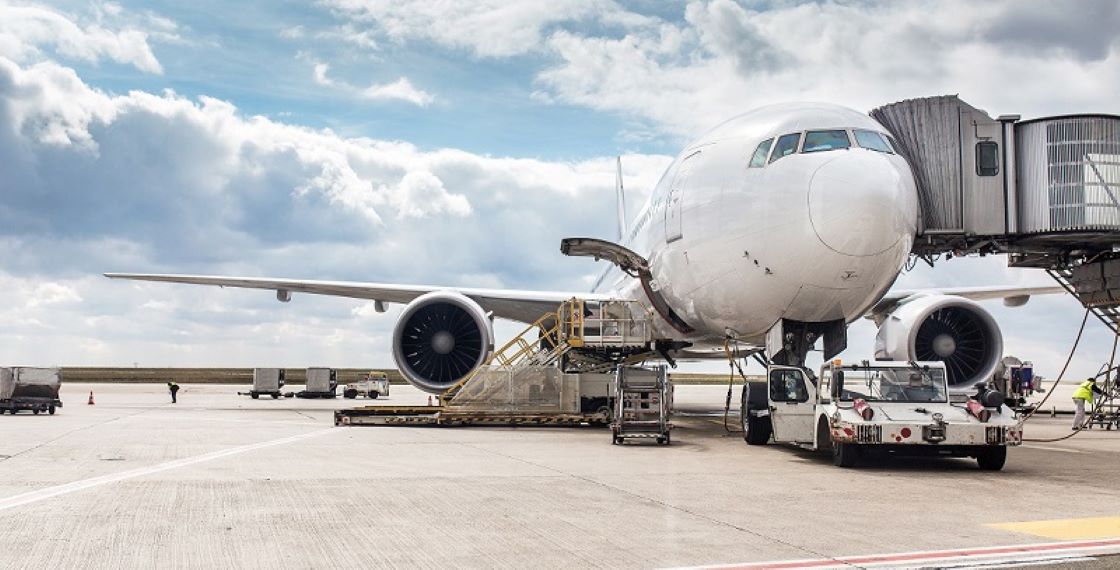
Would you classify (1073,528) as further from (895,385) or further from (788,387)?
(788,387)

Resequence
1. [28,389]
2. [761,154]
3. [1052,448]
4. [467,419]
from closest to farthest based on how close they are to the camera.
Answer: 1. [761,154]
2. [1052,448]
3. [467,419]
4. [28,389]

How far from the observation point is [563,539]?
6117mm

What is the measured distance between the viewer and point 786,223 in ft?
38.4

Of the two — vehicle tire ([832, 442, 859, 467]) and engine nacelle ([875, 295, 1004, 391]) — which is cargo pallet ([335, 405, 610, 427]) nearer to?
engine nacelle ([875, 295, 1004, 391])

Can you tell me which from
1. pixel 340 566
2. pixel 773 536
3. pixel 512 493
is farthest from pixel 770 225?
pixel 340 566

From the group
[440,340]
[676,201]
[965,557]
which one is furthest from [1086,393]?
[965,557]

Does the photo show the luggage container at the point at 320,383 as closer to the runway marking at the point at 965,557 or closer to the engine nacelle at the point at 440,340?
the engine nacelle at the point at 440,340

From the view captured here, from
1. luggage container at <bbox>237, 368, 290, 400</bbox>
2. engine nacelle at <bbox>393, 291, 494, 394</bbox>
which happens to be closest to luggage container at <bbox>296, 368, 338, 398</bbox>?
luggage container at <bbox>237, 368, 290, 400</bbox>

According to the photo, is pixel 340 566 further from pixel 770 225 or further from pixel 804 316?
pixel 804 316

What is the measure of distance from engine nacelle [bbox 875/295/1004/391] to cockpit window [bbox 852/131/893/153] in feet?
18.1

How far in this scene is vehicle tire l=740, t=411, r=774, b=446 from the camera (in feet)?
44.8

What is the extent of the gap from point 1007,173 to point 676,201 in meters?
4.62

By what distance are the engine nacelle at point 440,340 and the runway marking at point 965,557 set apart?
44.9ft

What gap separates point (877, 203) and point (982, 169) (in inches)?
149
